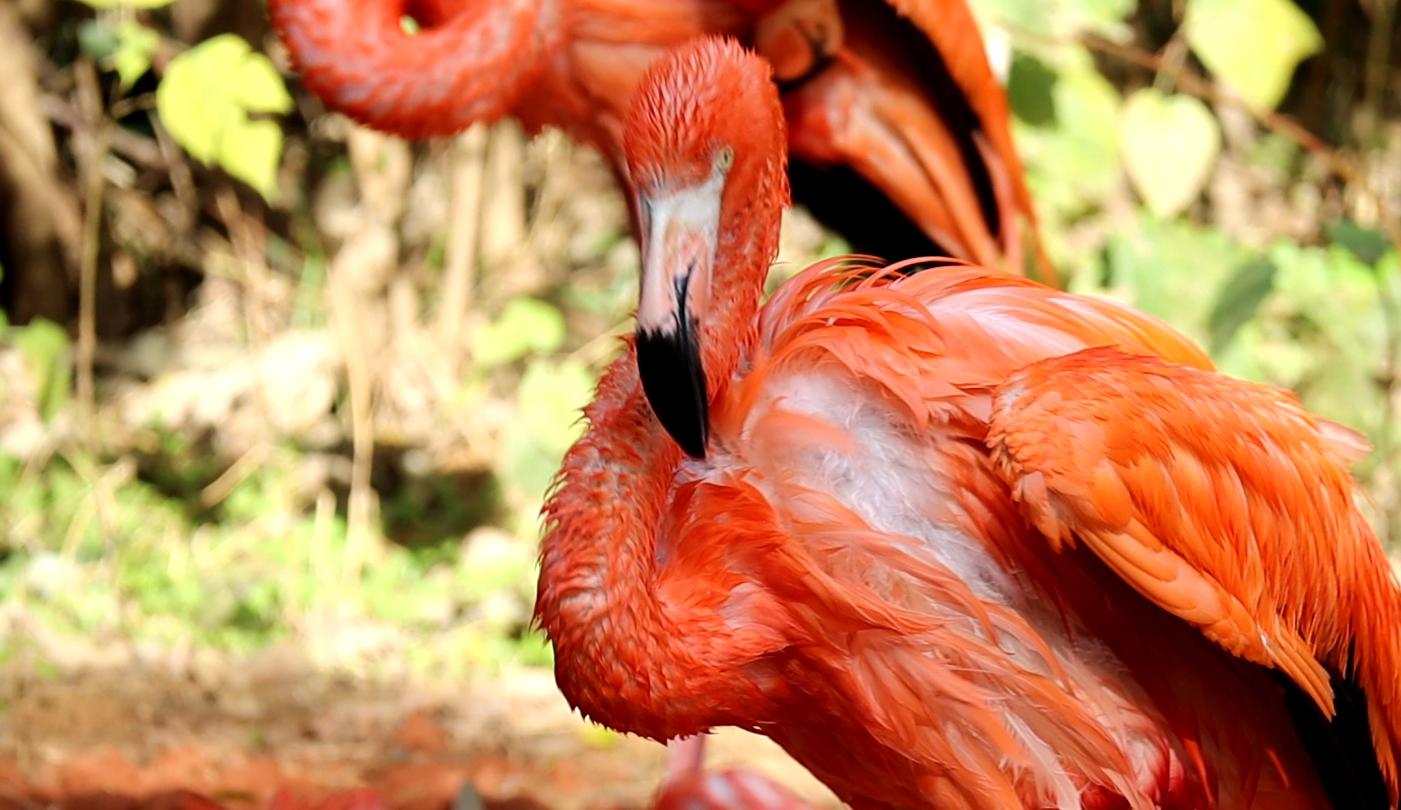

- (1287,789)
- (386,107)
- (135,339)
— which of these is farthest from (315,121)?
(1287,789)

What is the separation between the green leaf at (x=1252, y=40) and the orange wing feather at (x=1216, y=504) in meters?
2.15

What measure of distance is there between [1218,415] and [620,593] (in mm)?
764

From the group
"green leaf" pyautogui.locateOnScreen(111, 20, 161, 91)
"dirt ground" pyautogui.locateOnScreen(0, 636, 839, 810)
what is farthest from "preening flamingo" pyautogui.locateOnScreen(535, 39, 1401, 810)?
"green leaf" pyautogui.locateOnScreen(111, 20, 161, 91)

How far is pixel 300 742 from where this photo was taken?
11.1 feet

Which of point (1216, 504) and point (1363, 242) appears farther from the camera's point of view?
point (1363, 242)

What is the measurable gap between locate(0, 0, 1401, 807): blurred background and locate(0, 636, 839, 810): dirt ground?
0.04 feet

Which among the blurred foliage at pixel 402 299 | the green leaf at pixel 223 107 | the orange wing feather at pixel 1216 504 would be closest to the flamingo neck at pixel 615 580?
the orange wing feather at pixel 1216 504

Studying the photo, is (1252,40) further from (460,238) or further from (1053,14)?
(460,238)

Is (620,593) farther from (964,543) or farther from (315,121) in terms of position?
(315,121)

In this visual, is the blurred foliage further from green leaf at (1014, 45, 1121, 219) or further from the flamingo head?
the flamingo head

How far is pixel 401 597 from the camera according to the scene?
4.24 metres

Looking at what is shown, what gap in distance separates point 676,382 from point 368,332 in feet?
10.9

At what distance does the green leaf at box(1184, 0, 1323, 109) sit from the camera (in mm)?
4059

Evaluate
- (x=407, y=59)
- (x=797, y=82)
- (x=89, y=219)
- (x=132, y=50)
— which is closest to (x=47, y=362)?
(x=89, y=219)
